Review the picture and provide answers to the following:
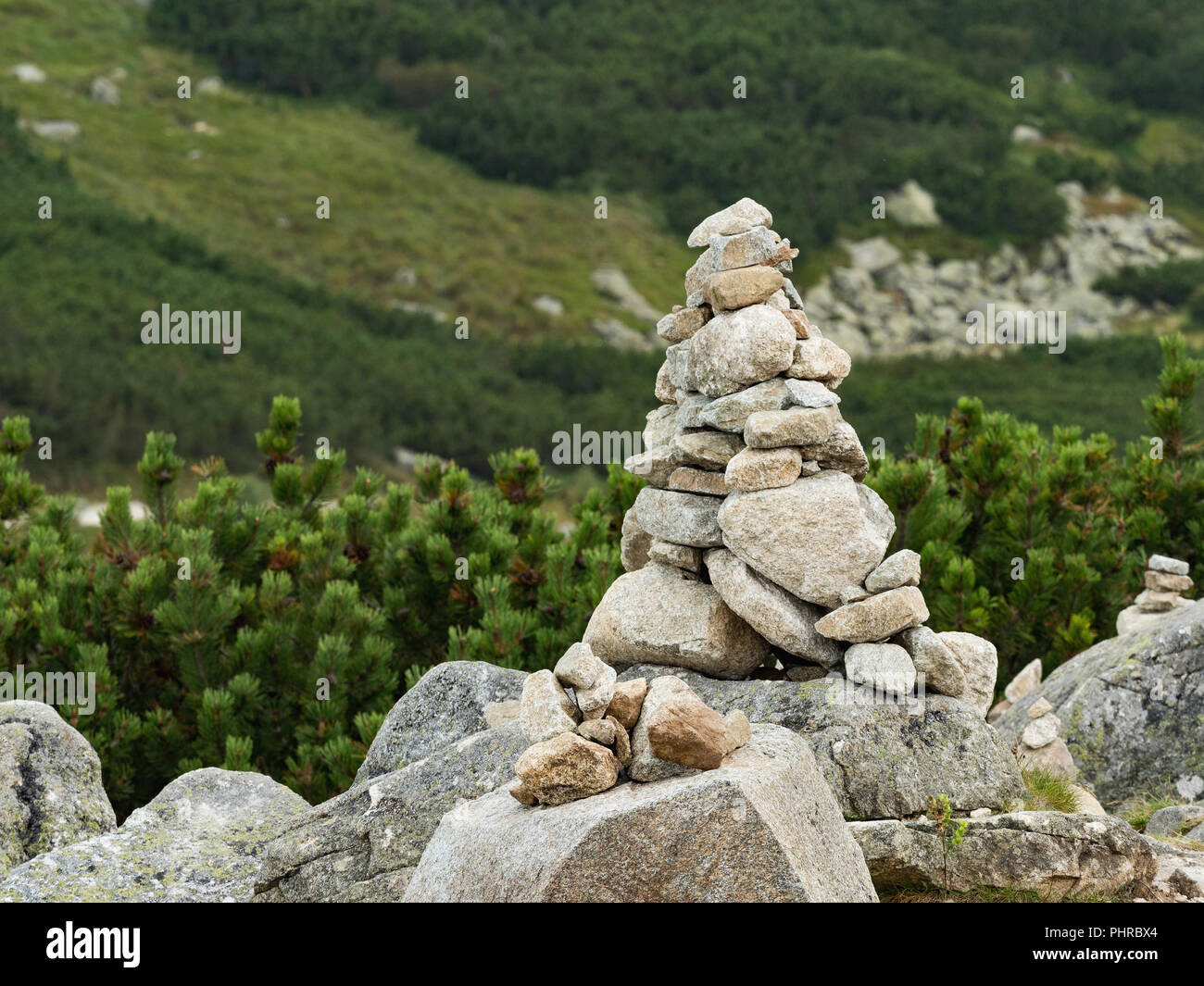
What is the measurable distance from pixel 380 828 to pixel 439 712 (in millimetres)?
1465

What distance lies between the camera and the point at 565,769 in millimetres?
5832

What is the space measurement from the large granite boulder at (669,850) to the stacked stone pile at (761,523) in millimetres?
1725

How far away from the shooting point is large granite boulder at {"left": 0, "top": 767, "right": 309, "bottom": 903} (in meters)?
6.92

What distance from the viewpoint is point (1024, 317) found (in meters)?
65.2

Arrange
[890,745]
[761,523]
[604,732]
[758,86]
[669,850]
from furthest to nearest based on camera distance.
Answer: [758,86]
[761,523]
[890,745]
[604,732]
[669,850]

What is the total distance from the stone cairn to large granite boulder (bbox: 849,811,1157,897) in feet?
2.95

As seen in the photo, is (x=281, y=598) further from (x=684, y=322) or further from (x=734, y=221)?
(x=734, y=221)

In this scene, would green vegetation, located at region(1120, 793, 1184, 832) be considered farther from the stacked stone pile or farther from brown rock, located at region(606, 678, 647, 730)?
brown rock, located at region(606, 678, 647, 730)

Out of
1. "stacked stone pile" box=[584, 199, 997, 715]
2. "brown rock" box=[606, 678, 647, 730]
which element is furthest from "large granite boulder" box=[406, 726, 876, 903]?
"stacked stone pile" box=[584, 199, 997, 715]

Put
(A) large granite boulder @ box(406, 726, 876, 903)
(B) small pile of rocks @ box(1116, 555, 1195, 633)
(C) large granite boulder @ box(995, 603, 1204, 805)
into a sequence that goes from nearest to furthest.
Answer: (A) large granite boulder @ box(406, 726, 876, 903), (C) large granite boulder @ box(995, 603, 1204, 805), (B) small pile of rocks @ box(1116, 555, 1195, 633)

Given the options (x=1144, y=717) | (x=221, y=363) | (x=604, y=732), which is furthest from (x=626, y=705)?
(x=221, y=363)

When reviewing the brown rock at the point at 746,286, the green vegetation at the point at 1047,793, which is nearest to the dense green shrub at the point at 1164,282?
the green vegetation at the point at 1047,793

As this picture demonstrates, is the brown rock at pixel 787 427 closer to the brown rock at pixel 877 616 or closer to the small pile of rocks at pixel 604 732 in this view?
the brown rock at pixel 877 616
